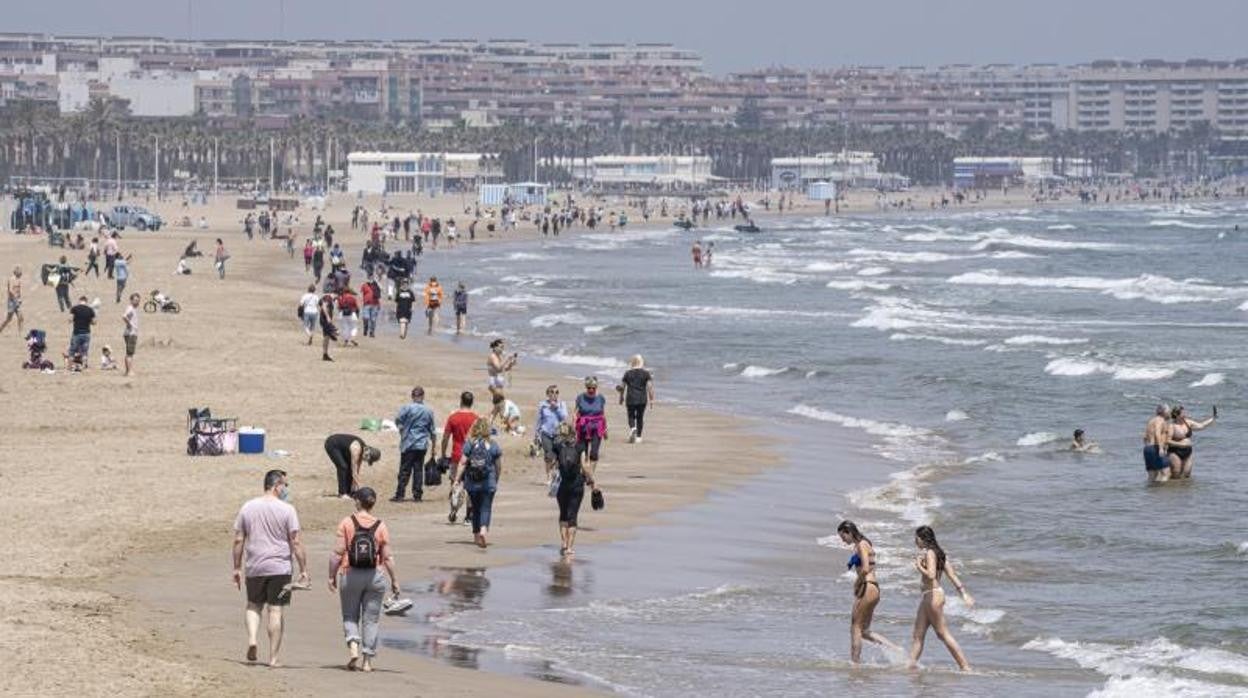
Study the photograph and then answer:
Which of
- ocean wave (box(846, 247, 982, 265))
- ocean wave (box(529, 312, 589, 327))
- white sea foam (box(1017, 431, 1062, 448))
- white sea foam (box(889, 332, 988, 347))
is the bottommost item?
ocean wave (box(846, 247, 982, 265))

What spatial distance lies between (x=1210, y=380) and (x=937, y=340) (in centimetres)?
965

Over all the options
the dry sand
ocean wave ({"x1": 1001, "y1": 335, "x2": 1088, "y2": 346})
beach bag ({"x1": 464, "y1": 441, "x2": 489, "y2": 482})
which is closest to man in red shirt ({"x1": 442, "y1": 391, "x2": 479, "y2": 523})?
the dry sand

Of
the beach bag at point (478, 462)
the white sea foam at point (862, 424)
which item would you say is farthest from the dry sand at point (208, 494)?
the white sea foam at point (862, 424)

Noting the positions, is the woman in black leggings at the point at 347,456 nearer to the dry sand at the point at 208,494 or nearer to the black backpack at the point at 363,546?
the dry sand at the point at 208,494

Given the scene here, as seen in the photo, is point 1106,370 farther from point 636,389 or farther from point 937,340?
point 636,389

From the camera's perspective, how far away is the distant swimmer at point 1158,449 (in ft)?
94.3

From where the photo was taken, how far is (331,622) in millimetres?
17844

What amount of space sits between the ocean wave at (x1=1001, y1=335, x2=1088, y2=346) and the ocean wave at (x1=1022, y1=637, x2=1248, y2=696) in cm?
3253

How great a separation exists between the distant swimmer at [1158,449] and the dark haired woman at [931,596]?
1158cm

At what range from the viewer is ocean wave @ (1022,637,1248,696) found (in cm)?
1736

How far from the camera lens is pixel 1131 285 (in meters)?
78.6

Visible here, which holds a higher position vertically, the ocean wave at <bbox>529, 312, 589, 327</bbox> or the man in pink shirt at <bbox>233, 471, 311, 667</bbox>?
the man in pink shirt at <bbox>233, 471, 311, 667</bbox>

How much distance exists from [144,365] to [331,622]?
19423mm

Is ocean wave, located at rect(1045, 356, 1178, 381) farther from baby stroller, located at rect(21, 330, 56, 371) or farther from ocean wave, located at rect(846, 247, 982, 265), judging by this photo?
ocean wave, located at rect(846, 247, 982, 265)
